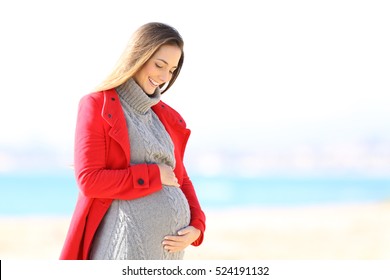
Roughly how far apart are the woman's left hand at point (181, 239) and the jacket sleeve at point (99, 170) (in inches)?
9.0

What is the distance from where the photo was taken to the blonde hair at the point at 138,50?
2.53 metres

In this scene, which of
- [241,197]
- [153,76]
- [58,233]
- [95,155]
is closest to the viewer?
[95,155]

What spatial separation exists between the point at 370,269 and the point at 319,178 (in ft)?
78.6

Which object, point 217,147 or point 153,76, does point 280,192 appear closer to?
point 217,147

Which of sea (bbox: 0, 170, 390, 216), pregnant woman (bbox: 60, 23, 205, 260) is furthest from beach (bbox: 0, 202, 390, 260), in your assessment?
sea (bbox: 0, 170, 390, 216)

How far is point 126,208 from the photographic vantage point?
247 centimetres

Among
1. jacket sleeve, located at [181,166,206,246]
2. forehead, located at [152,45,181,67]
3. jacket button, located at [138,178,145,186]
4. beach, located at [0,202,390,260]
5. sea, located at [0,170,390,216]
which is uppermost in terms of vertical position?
forehead, located at [152,45,181,67]

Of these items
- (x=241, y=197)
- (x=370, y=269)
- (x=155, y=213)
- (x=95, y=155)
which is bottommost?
(x=241, y=197)

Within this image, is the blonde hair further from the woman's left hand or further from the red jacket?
the woman's left hand

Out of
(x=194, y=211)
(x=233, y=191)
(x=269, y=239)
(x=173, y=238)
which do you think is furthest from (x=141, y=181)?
(x=233, y=191)

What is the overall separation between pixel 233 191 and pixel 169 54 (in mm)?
22107

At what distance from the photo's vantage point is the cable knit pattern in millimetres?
2467

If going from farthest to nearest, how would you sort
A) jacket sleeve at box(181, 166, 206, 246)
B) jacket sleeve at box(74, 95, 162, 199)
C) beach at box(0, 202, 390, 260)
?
beach at box(0, 202, 390, 260) → jacket sleeve at box(181, 166, 206, 246) → jacket sleeve at box(74, 95, 162, 199)

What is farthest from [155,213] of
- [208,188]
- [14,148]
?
[14,148]
